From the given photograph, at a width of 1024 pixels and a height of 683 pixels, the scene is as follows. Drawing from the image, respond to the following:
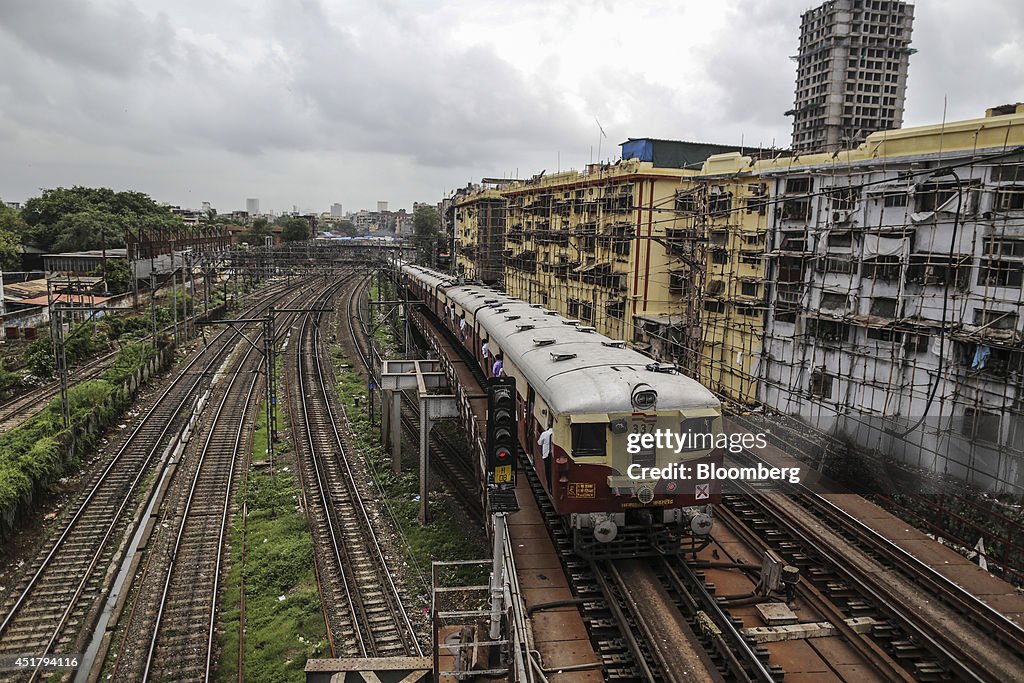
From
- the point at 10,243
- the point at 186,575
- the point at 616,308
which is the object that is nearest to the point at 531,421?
the point at 186,575

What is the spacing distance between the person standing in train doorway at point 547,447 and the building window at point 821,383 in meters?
11.4

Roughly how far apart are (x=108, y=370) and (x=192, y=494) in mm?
13716

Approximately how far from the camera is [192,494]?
56.7 feet

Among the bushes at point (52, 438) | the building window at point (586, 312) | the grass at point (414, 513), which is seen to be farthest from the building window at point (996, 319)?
the bushes at point (52, 438)

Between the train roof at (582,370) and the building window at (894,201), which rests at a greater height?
the building window at (894,201)

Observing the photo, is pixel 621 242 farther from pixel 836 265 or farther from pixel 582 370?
pixel 582 370

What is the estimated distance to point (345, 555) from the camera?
14320 millimetres

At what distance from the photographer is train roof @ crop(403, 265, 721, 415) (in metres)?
9.59

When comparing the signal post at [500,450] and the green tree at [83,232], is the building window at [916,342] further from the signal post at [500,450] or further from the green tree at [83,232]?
the green tree at [83,232]

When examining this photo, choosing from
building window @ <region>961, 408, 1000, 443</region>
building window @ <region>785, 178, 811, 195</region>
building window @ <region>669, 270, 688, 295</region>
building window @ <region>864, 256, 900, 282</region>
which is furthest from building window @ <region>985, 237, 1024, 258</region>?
building window @ <region>669, 270, 688, 295</region>

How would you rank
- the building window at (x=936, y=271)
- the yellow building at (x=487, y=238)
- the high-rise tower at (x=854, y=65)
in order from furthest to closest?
1. the high-rise tower at (x=854, y=65)
2. the yellow building at (x=487, y=238)
3. the building window at (x=936, y=271)

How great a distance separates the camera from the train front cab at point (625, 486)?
944cm

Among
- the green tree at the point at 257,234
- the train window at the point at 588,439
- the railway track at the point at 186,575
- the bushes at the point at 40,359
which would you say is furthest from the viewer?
the green tree at the point at 257,234

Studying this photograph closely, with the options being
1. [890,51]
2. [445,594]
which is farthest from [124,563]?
[890,51]
